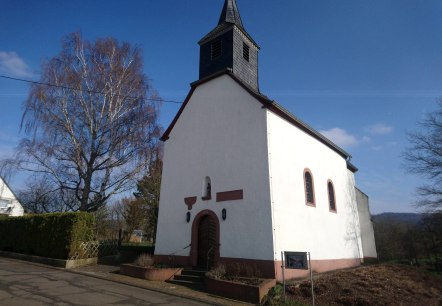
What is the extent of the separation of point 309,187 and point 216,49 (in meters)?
9.14

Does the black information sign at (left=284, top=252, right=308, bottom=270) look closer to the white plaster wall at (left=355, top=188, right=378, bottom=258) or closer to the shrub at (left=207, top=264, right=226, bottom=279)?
the shrub at (left=207, top=264, right=226, bottom=279)

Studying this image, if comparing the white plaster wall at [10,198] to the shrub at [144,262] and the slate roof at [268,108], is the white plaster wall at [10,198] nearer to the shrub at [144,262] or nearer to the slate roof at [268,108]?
the slate roof at [268,108]

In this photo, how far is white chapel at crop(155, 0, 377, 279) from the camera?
39.2 feet

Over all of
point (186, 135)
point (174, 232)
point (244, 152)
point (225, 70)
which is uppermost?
point (225, 70)

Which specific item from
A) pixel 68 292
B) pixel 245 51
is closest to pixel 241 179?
pixel 68 292

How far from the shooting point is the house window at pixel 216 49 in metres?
16.3

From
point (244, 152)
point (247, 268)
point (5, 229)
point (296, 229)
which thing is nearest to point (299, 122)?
point (244, 152)

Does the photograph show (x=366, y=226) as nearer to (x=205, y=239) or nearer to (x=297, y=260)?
(x=205, y=239)

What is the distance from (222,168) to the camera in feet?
44.7

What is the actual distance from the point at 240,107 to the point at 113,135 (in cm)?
877

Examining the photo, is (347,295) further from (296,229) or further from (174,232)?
(174,232)

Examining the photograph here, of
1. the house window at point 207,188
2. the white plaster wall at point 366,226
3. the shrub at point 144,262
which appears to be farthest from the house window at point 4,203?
the white plaster wall at point 366,226

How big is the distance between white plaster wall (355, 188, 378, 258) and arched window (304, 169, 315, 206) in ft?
33.9

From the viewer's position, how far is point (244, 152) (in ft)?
42.8
